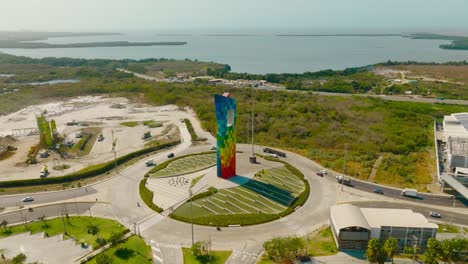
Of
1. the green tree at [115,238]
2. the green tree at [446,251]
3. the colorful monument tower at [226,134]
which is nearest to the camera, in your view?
the green tree at [446,251]

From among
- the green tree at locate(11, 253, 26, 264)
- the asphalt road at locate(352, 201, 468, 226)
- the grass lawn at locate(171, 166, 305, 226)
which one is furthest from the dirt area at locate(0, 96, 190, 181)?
the asphalt road at locate(352, 201, 468, 226)

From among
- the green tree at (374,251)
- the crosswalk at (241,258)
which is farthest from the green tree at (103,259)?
the green tree at (374,251)

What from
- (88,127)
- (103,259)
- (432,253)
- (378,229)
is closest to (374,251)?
(432,253)

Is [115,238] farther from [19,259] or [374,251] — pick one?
[374,251]

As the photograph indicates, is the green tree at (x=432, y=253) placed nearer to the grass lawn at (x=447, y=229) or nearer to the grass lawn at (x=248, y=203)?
the grass lawn at (x=447, y=229)

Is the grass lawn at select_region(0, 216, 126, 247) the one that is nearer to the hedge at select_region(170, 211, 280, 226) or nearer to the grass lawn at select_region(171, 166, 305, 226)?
the hedge at select_region(170, 211, 280, 226)

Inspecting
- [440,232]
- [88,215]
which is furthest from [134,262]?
[440,232]

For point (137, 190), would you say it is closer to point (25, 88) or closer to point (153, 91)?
point (153, 91)
